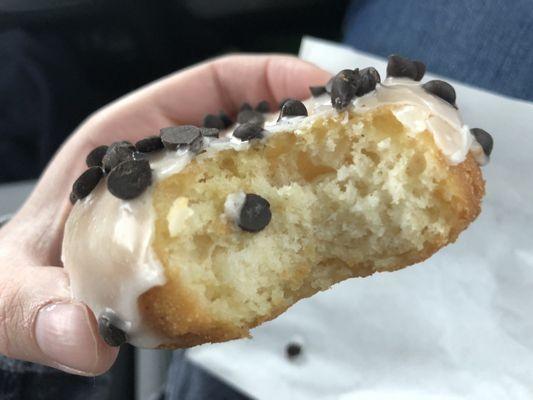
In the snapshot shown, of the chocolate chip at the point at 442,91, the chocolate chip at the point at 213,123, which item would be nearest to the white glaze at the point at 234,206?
the chocolate chip at the point at 442,91

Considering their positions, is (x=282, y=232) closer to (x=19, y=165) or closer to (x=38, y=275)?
(x=38, y=275)

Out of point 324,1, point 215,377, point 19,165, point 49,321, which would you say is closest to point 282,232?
point 49,321

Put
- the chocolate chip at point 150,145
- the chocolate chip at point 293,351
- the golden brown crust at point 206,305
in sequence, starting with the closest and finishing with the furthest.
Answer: the golden brown crust at point 206,305 < the chocolate chip at point 150,145 < the chocolate chip at point 293,351

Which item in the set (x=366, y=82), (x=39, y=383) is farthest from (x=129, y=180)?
(x=39, y=383)

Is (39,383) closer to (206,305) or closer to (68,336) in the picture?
(68,336)

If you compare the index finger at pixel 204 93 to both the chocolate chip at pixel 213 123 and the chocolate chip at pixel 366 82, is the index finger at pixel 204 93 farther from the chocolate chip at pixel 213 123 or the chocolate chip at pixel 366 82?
the chocolate chip at pixel 366 82

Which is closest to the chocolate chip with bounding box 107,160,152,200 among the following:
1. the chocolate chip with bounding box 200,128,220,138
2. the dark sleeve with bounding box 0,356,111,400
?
the chocolate chip with bounding box 200,128,220,138
